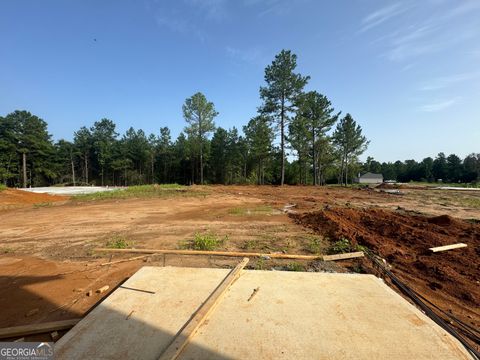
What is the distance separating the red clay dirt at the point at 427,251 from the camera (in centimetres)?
350

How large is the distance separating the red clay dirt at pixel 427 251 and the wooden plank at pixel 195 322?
2.68 m

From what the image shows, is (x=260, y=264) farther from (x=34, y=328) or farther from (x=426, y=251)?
(x=426, y=251)

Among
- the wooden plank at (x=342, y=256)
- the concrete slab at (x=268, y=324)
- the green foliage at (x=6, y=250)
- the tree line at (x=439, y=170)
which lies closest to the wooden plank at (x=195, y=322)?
the concrete slab at (x=268, y=324)

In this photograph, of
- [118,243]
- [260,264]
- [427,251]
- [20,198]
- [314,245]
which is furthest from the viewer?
[20,198]

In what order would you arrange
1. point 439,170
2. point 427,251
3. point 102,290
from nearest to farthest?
point 102,290 < point 427,251 < point 439,170

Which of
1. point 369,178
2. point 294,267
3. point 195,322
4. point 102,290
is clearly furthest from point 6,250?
point 369,178

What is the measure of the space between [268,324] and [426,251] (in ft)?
14.3

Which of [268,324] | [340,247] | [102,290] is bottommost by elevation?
[102,290]

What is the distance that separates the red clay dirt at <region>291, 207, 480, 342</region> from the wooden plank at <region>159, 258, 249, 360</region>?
2681 millimetres

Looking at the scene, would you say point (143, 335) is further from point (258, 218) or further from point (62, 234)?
point (258, 218)

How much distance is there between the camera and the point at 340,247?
5.22m

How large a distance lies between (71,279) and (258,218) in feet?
19.1

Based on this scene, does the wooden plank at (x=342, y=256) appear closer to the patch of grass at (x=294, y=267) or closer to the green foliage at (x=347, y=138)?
the patch of grass at (x=294, y=267)

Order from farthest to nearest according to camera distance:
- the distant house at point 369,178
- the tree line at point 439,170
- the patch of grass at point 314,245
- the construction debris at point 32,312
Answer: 1. the distant house at point 369,178
2. the tree line at point 439,170
3. the patch of grass at point 314,245
4. the construction debris at point 32,312
